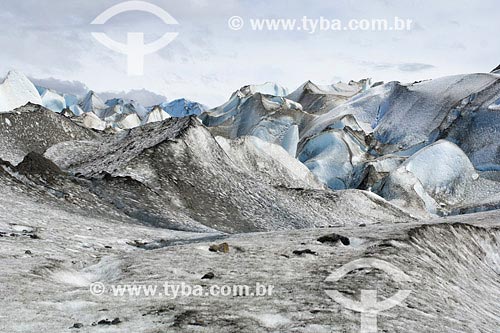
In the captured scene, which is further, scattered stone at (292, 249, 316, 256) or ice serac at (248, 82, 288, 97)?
ice serac at (248, 82, 288, 97)

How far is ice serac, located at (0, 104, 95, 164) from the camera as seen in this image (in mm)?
38781

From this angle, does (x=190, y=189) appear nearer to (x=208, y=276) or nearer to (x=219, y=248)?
(x=219, y=248)

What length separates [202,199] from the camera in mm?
29641

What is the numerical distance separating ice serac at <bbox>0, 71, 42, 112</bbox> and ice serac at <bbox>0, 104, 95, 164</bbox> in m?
Result: 44.0

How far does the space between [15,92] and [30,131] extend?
188 ft

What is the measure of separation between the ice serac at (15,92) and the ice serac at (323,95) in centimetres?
6584

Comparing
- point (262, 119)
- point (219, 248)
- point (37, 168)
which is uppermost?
point (262, 119)

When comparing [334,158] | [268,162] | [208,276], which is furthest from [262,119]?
[208,276]

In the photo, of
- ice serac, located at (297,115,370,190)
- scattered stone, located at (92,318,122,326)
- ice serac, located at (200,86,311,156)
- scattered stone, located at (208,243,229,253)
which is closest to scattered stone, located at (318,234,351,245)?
scattered stone, located at (208,243,229,253)

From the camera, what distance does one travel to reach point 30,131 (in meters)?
41.4

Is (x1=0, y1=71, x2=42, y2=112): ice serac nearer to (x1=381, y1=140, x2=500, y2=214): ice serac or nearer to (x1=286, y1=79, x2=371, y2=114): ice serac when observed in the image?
(x1=286, y1=79, x2=371, y2=114): ice serac

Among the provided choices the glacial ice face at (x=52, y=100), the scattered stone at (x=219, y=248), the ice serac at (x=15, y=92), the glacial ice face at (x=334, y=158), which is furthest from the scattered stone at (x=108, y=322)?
the glacial ice face at (x=52, y=100)

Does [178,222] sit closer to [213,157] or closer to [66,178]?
[66,178]

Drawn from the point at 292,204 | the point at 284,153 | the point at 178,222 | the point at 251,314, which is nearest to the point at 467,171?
the point at 284,153
